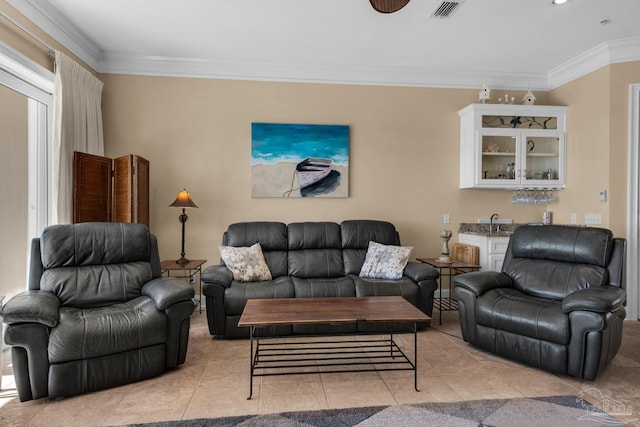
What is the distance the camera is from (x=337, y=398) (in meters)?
2.26

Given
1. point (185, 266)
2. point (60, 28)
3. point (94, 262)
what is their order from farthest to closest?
point (185, 266) → point (60, 28) → point (94, 262)

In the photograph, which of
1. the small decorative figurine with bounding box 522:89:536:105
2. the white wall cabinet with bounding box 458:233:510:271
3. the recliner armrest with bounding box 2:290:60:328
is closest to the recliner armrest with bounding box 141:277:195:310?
the recliner armrest with bounding box 2:290:60:328

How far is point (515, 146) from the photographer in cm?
442

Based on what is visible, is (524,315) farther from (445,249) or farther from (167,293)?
(167,293)

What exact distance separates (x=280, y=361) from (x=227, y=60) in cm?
336

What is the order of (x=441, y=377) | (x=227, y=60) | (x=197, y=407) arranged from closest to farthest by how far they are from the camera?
(x=197, y=407) < (x=441, y=377) < (x=227, y=60)

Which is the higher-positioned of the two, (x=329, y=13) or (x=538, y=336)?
(x=329, y=13)

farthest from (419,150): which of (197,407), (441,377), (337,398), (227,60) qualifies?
(197,407)

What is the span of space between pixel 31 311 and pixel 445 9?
12.3 feet

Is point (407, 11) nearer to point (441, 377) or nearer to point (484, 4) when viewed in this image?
point (484, 4)

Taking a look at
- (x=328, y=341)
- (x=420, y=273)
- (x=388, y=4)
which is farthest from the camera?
(x=420, y=273)

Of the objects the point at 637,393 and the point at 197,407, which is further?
the point at 637,393

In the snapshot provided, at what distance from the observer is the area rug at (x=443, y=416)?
1.99 meters

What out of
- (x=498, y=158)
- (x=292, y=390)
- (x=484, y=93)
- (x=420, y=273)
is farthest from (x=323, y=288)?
(x=484, y=93)
